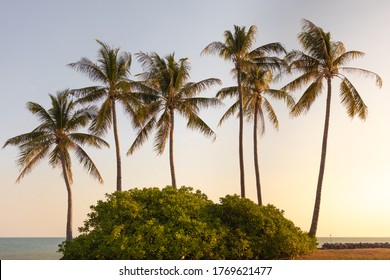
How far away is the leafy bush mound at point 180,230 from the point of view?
17.0 m

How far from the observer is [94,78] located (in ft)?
103

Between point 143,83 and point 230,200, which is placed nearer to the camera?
point 230,200

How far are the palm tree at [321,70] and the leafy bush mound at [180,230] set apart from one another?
8.62 meters

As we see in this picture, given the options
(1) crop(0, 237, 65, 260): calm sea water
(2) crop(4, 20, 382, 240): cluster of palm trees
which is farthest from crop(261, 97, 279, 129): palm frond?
(1) crop(0, 237, 65, 260): calm sea water

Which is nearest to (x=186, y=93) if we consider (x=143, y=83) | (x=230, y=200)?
(x=143, y=83)

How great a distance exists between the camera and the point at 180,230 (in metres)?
17.3

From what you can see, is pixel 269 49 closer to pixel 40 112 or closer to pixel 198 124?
pixel 198 124

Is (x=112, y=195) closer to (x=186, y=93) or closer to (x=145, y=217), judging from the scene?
(x=145, y=217)

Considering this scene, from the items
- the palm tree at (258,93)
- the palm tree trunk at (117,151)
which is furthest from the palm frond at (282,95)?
the palm tree trunk at (117,151)

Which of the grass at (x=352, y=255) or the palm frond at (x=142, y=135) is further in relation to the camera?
the palm frond at (x=142, y=135)

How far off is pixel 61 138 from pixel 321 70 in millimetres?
17445

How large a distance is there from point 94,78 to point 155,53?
4311 mm

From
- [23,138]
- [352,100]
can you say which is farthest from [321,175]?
[23,138]

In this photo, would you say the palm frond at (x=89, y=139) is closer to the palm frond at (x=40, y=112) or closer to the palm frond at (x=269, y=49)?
the palm frond at (x=40, y=112)
